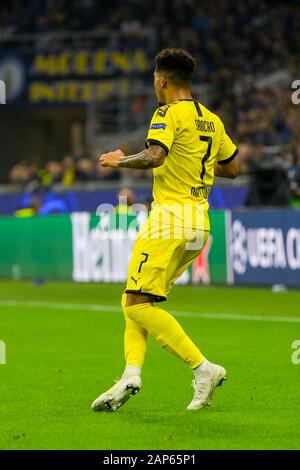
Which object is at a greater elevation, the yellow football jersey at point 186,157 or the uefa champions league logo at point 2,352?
→ the yellow football jersey at point 186,157

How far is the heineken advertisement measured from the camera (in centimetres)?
1995

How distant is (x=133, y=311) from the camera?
794 centimetres

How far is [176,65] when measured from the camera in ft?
26.0

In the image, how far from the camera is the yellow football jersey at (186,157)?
789 cm

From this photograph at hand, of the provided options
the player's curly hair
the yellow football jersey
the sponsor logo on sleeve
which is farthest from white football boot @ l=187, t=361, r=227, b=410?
the player's curly hair

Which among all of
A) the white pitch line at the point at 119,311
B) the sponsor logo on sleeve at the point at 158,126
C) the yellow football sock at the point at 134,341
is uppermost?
the sponsor logo on sleeve at the point at 158,126

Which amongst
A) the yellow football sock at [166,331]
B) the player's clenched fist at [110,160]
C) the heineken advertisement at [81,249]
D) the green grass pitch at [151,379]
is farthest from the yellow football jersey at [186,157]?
the heineken advertisement at [81,249]

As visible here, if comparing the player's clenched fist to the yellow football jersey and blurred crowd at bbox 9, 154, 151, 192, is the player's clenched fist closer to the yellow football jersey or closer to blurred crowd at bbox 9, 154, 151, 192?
the yellow football jersey

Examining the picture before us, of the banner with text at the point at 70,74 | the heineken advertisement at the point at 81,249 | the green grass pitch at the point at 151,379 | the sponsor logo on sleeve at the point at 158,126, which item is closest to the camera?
the green grass pitch at the point at 151,379

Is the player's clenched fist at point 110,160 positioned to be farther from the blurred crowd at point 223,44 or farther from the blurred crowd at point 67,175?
the blurred crowd at point 67,175

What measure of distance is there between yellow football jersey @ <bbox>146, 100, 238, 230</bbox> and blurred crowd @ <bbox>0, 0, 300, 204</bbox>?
1534cm

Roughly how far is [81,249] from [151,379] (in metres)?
11.8

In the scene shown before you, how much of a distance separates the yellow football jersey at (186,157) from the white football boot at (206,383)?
0.96 metres

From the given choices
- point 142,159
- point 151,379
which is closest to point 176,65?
point 142,159
